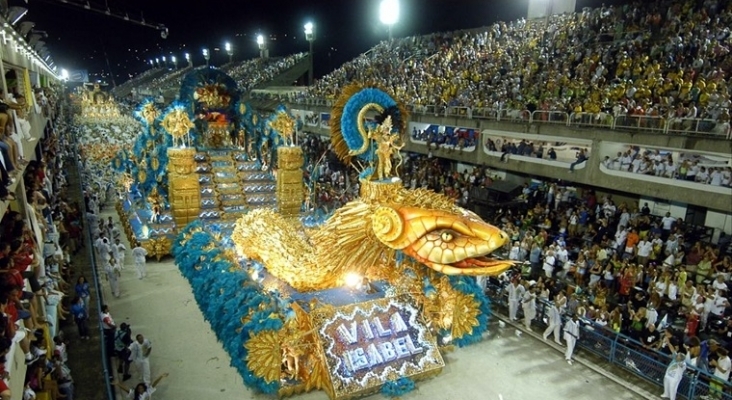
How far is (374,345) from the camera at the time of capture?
7.76 m

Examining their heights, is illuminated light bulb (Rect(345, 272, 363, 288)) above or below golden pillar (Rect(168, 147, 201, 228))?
below

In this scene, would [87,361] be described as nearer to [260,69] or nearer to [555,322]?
[555,322]

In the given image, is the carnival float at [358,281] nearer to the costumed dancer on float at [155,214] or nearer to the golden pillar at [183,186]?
the golden pillar at [183,186]

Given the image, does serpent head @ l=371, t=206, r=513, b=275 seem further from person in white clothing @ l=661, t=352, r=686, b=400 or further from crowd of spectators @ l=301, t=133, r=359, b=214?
crowd of spectators @ l=301, t=133, r=359, b=214

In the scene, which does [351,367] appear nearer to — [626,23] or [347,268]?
[347,268]

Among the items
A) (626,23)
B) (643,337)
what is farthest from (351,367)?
(626,23)

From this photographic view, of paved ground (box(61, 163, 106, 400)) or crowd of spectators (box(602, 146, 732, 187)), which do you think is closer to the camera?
paved ground (box(61, 163, 106, 400))

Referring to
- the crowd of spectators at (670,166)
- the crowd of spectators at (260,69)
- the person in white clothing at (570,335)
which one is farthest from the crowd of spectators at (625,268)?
the crowd of spectators at (260,69)

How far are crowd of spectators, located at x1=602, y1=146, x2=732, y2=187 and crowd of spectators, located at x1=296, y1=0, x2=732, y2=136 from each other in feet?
3.32

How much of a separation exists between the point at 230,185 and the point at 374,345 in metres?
8.23

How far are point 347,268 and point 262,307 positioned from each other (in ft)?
4.79

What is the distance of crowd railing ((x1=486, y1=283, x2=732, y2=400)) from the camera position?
7.47 meters

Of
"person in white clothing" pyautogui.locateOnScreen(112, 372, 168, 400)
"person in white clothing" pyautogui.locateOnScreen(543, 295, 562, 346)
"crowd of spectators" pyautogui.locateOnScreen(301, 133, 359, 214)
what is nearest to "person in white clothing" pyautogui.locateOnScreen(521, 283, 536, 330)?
"person in white clothing" pyautogui.locateOnScreen(543, 295, 562, 346)

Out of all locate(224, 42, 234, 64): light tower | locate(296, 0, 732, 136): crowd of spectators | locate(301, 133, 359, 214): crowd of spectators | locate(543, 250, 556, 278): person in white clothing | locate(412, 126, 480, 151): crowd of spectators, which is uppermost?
locate(224, 42, 234, 64): light tower
